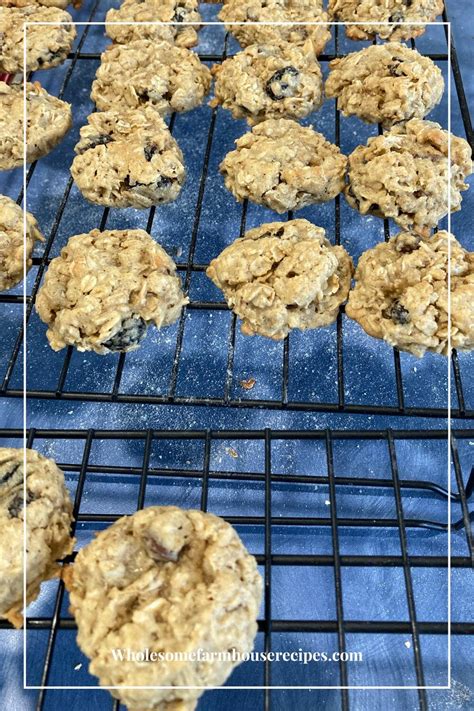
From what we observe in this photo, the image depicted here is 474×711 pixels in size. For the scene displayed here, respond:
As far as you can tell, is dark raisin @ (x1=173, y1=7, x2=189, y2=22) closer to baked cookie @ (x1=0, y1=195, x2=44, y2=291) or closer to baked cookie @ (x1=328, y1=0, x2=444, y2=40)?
baked cookie @ (x1=328, y1=0, x2=444, y2=40)

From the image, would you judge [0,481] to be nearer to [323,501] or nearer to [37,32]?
[323,501]

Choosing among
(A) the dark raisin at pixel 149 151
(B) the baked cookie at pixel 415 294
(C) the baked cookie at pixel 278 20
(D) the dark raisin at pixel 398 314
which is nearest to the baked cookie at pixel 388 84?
(C) the baked cookie at pixel 278 20

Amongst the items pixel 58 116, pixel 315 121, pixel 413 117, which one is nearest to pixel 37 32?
pixel 58 116

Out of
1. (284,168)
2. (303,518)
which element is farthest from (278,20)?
(303,518)

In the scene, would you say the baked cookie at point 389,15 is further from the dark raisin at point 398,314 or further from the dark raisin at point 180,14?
the dark raisin at point 398,314

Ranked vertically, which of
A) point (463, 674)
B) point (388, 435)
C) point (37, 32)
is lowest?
point (463, 674)

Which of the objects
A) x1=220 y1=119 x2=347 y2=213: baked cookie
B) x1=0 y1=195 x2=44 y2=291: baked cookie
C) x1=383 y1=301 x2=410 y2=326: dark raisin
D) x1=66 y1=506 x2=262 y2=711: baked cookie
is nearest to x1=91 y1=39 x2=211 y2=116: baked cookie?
x1=220 y1=119 x2=347 y2=213: baked cookie
